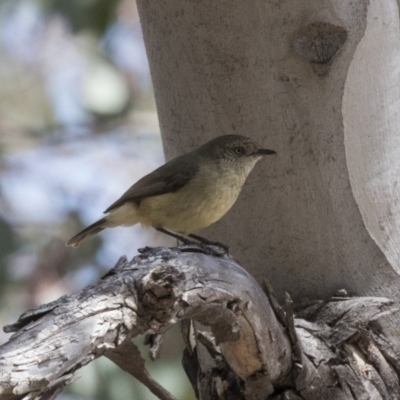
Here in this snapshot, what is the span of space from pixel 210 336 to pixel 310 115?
2.48ft

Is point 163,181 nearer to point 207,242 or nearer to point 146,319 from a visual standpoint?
point 207,242

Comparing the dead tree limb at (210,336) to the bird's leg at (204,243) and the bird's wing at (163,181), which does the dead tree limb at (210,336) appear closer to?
the bird's leg at (204,243)

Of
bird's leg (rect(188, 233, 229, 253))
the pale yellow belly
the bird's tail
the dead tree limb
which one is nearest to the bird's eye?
the pale yellow belly

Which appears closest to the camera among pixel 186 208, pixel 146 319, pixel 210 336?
pixel 146 319

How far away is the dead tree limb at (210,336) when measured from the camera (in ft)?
5.08

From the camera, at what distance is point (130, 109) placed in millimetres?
6289

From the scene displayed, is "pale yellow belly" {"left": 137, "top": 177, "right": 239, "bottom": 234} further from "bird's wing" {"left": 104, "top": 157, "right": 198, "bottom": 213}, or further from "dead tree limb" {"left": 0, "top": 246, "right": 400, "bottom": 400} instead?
"dead tree limb" {"left": 0, "top": 246, "right": 400, "bottom": 400}

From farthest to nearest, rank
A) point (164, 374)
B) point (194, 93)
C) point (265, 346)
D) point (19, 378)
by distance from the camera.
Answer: point (164, 374)
point (194, 93)
point (265, 346)
point (19, 378)

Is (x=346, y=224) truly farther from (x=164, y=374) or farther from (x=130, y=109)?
(x=130, y=109)

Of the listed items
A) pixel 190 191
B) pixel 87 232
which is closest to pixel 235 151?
pixel 190 191

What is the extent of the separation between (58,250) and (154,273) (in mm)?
3786

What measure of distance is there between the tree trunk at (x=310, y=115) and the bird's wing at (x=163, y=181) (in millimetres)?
497

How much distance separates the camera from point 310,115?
247 cm

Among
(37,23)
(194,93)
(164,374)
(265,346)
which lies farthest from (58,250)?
(265,346)
